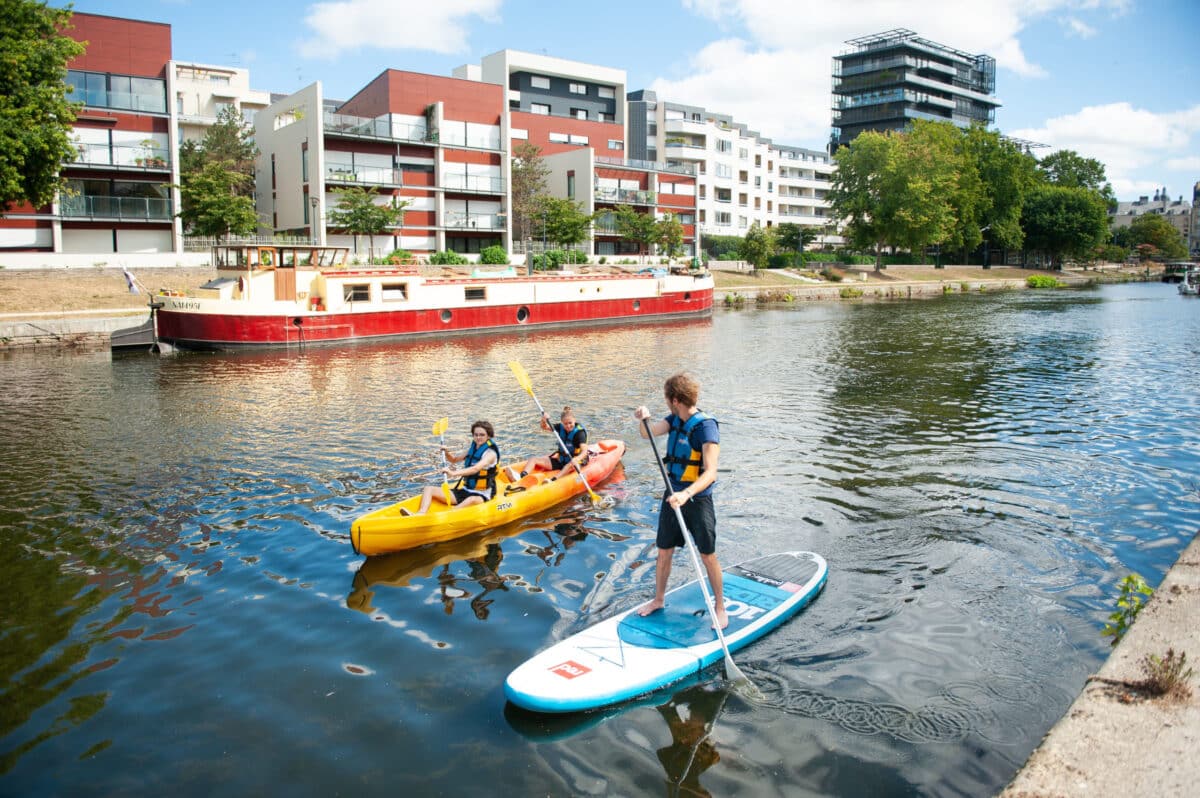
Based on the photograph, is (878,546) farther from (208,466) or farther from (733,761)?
(208,466)

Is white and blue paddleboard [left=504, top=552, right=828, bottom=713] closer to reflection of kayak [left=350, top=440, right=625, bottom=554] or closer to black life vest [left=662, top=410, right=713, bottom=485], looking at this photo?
black life vest [left=662, top=410, right=713, bottom=485]

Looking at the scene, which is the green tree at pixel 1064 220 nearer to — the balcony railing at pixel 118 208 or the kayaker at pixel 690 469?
the balcony railing at pixel 118 208

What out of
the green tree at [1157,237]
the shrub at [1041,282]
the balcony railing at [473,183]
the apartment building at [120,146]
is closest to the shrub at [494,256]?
the balcony railing at [473,183]

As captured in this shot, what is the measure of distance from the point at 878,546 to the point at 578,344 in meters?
24.7

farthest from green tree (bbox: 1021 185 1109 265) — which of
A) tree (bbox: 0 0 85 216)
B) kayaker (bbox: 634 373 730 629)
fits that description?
kayaker (bbox: 634 373 730 629)

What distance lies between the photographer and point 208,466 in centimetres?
1480

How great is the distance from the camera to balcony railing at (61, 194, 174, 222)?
4372cm

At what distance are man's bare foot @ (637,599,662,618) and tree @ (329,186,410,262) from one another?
44.2 m

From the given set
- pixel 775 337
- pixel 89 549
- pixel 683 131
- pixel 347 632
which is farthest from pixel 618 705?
pixel 683 131

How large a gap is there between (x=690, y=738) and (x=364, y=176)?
5352 cm

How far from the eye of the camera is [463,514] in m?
11.0

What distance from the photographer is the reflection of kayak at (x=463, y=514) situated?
10.2m

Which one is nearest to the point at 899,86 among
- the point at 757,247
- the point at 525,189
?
the point at 757,247

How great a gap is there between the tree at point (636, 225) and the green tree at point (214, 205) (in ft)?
98.9
